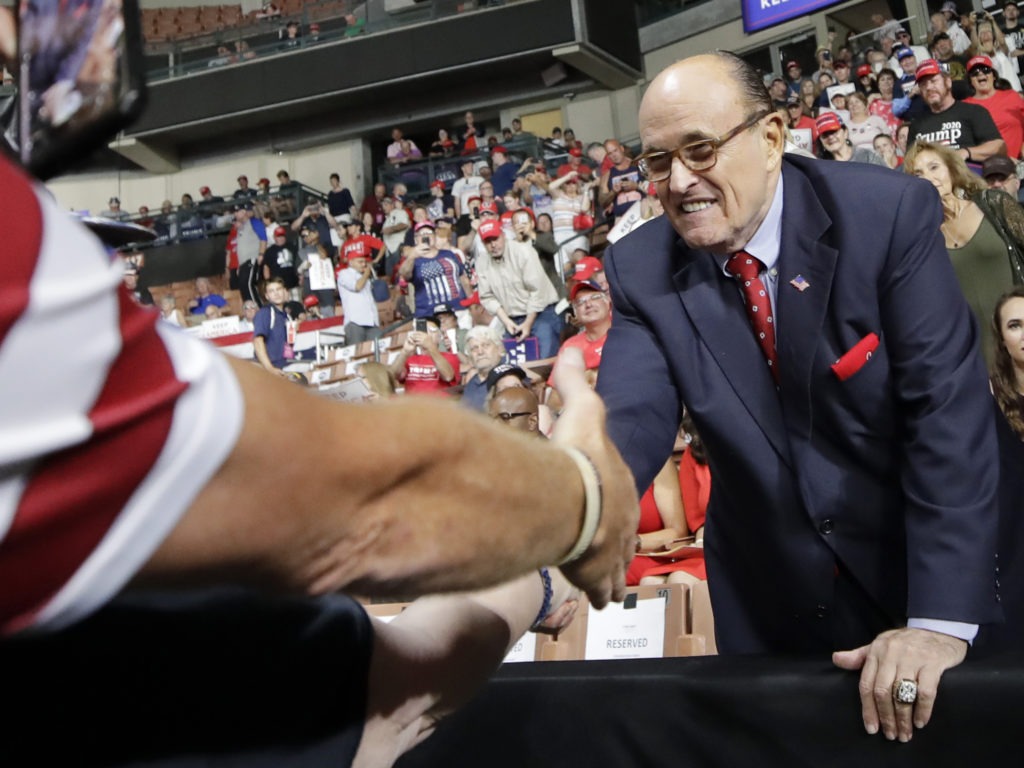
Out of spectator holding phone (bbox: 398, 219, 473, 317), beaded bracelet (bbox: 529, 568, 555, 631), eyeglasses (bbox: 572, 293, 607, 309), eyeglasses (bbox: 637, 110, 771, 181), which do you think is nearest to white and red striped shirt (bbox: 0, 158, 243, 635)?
beaded bracelet (bbox: 529, 568, 555, 631)

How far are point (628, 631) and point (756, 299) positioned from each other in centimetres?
191

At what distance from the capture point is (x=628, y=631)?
3600 millimetres

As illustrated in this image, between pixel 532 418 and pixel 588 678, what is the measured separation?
3.68m

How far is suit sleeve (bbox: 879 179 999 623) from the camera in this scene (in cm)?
167

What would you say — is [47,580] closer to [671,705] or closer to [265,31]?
[671,705]

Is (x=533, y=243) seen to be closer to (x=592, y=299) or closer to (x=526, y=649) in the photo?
(x=592, y=299)

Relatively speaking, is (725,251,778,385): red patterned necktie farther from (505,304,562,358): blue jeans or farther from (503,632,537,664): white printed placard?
(505,304,562,358): blue jeans

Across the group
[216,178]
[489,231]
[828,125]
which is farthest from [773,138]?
[216,178]

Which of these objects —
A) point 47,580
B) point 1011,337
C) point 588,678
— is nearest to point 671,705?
point 588,678

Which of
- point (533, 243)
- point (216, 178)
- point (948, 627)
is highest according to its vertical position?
point (216, 178)

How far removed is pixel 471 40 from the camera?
59.6 ft

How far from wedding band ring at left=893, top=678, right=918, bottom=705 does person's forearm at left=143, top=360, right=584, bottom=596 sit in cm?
59

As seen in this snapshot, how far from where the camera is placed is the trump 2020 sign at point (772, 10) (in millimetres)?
11438

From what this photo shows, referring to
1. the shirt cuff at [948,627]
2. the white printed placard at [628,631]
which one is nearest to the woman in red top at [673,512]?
the white printed placard at [628,631]
